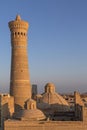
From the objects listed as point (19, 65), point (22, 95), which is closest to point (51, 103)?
point (22, 95)

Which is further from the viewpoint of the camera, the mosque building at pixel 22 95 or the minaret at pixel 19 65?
the minaret at pixel 19 65

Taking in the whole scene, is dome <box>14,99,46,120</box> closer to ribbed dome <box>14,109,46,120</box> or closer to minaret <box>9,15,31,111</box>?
ribbed dome <box>14,109,46,120</box>

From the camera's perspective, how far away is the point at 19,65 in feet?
102

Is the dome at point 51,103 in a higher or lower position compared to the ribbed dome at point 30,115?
higher

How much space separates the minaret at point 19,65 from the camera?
3073 cm

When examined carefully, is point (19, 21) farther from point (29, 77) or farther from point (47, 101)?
point (47, 101)

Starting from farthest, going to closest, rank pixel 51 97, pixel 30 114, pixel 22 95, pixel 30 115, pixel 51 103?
1. pixel 51 97
2. pixel 51 103
3. pixel 22 95
4. pixel 30 114
5. pixel 30 115

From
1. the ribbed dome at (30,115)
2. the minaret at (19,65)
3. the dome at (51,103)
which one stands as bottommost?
the ribbed dome at (30,115)

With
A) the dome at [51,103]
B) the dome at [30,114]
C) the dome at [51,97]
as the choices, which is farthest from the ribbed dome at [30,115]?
the dome at [51,97]

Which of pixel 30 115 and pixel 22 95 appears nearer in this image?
pixel 30 115

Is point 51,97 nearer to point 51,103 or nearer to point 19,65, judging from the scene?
point 51,103

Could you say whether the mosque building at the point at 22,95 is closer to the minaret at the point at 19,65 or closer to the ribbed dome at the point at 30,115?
the minaret at the point at 19,65

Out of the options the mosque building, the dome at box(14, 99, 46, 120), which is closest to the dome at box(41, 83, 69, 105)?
the mosque building

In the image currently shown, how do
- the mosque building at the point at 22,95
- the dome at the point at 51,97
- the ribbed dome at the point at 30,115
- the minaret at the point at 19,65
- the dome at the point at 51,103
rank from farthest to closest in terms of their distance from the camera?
the dome at the point at 51,97 < the minaret at the point at 19,65 < the dome at the point at 51,103 < the mosque building at the point at 22,95 < the ribbed dome at the point at 30,115
